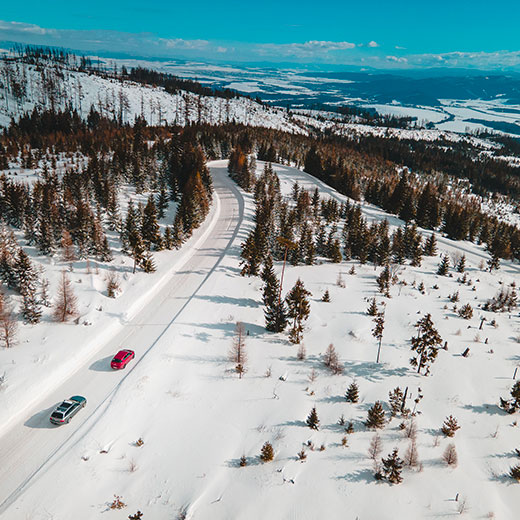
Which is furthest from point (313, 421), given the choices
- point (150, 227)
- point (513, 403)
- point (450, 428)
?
point (150, 227)

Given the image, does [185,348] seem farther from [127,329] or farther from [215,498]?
[215,498]

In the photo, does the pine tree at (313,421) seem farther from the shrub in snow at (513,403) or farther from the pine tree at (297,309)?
the shrub in snow at (513,403)

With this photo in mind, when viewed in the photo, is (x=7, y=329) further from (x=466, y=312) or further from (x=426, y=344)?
(x=466, y=312)

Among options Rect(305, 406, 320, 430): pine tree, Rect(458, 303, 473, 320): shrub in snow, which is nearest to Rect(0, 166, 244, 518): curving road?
Rect(305, 406, 320, 430): pine tree

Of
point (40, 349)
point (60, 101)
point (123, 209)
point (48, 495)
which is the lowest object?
point (48, 495)

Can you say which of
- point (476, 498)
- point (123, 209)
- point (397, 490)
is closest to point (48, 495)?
point (397, 490)

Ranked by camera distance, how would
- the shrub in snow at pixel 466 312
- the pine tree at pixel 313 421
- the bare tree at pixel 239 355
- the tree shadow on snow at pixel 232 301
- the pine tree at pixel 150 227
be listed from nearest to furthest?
the pine tree at pixel 313 421 < the bare tree at pixel 239 355 < the tree shadow on snow at pixel 232 301 < the shrub in snow at pixel 466 312 < the pine tree at pixel 150 227

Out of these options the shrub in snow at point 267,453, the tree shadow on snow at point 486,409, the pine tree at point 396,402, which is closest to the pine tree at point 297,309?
the pine tree at point 396,402
